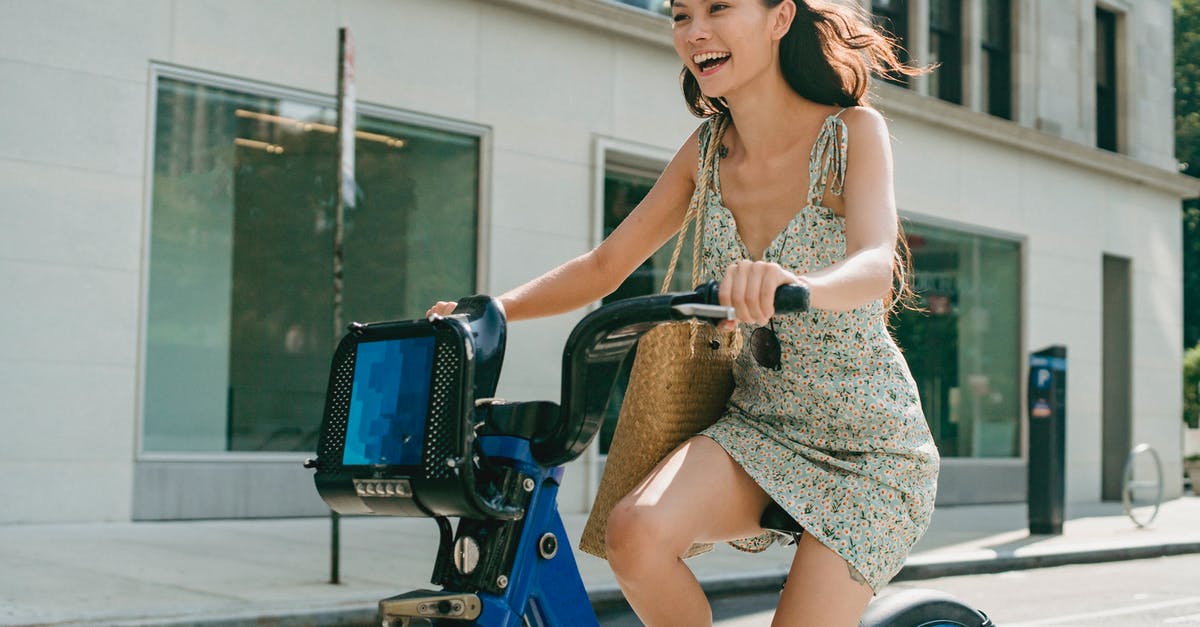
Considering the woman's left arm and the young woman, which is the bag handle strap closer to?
the young woman

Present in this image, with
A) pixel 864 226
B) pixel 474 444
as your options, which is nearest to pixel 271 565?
pixel 864 226

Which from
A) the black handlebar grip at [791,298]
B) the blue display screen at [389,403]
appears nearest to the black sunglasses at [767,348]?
the black handlebar grip at [791,298]

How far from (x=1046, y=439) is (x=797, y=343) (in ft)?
37.8

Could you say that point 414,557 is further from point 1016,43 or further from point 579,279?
point 1016,43

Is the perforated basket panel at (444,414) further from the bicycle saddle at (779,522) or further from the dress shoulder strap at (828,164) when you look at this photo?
the dress shoulder strap at (828,164)

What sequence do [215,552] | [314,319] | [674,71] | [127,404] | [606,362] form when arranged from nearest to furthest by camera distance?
[606,362], [215,552], [127,404], [314,319], [674,71]

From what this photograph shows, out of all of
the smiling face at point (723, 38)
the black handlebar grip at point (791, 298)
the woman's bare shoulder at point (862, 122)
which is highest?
the smiling face at point (723, 38)

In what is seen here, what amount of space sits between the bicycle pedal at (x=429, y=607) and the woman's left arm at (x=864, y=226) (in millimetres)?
651

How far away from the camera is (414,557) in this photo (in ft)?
30.2

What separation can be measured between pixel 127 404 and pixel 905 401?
9251 mm

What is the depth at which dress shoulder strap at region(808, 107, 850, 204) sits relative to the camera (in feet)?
A: 8.15

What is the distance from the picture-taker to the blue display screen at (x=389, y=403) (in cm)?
189

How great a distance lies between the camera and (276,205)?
1180 cm

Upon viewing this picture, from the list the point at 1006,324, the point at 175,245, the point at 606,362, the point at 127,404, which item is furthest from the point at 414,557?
the point at 1006,324
